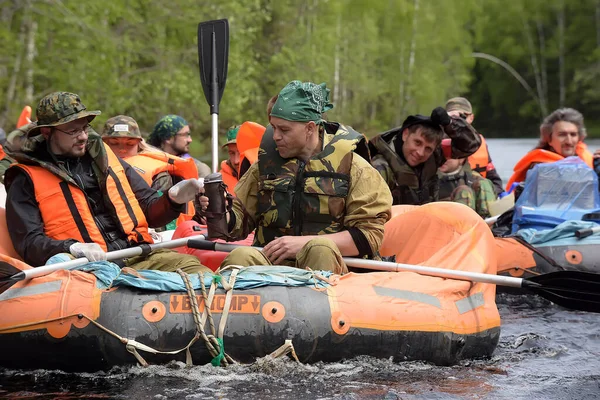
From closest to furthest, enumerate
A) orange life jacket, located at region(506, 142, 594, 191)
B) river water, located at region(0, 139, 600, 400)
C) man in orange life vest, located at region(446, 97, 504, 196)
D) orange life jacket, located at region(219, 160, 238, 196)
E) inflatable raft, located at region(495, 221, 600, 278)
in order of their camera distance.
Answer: river water, located at region(0, 139, 600, 400)
inflatable raft, located at region(495, 221, 600, 278)
orange life jacket, located at region(219, 160, 238, 196)
orange life jacket, located at region(506, 142, 594, 191)
man in orange life vest, located at region(446, 97, 504, 196)

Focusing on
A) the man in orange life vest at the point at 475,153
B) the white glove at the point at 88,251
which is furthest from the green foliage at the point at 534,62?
the white glove at the point at 88,251

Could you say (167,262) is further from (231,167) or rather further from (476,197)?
(476,197)

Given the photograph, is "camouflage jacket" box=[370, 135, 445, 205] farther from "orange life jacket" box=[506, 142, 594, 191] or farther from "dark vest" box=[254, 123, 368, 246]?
"orange life jacket" box=[506, 142, 594, 191]

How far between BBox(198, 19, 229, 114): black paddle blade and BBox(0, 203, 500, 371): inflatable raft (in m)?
1.88

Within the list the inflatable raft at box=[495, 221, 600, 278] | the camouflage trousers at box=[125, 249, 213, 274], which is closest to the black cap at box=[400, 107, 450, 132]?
the inflatable raft at box=[495, 221, 600, 278]

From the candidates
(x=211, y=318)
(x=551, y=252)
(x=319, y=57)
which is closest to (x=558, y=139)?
(x=551, y=252)

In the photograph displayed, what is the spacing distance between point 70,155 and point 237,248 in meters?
0.94

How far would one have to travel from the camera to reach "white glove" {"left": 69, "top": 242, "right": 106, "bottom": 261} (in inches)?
173

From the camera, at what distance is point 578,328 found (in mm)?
6051

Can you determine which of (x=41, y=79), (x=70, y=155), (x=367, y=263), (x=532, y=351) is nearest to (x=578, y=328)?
(x=532, y=351)

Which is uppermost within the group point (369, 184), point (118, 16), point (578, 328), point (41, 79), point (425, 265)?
point (118, 16)

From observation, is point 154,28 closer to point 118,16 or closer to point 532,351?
point 118,16

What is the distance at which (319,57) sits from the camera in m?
27.8

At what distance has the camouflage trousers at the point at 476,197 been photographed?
739 cm
